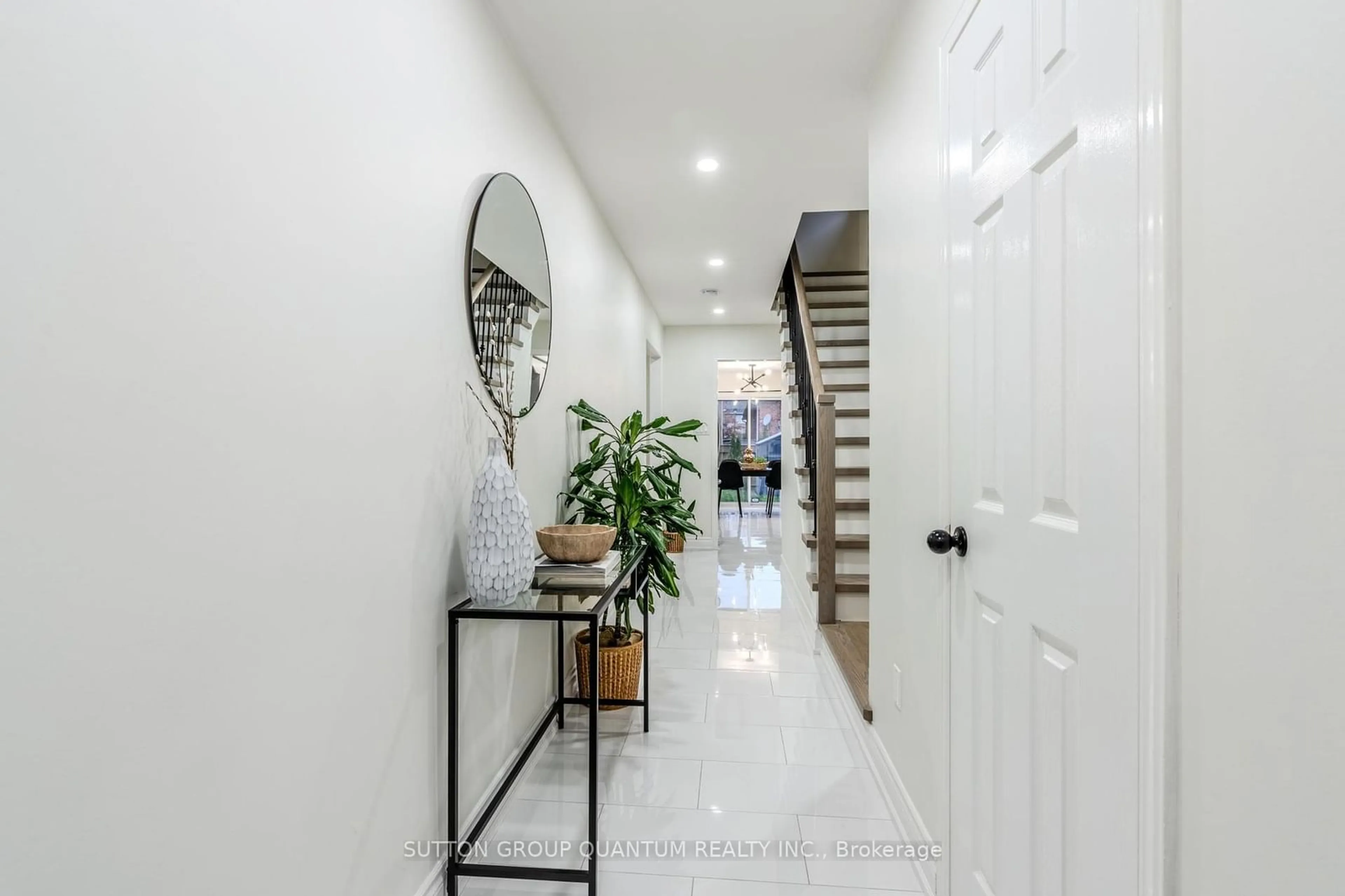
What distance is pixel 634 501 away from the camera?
8.63 ft

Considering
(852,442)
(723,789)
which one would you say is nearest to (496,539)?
(723,789)

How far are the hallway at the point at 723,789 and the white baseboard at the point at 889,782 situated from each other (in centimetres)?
3

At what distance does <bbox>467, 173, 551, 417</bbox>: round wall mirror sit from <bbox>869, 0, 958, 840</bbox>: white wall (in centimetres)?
121

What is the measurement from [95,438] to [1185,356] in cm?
129

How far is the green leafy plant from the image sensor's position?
103 inches

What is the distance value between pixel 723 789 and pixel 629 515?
43.1 inches

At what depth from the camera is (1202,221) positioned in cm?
70

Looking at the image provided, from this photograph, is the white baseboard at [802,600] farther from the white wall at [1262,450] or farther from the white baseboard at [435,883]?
the white wall at [1262,450]

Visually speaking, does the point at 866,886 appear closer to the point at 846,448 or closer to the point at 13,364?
the point at 13,364

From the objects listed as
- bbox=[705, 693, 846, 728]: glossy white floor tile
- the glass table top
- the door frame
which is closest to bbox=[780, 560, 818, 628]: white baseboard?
bbox=[705, 693, 846, 728]: glossy white floor tile

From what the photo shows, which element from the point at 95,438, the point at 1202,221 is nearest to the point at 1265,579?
the point at 1202,221

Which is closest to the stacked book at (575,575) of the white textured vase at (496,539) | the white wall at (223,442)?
the white textured vase at (496,539)

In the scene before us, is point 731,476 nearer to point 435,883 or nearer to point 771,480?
point 771,480

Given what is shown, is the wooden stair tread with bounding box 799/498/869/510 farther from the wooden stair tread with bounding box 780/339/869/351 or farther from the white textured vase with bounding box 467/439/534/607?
the white textured vase with bounding box 467/439/534/607
